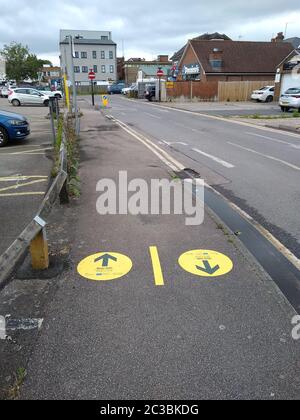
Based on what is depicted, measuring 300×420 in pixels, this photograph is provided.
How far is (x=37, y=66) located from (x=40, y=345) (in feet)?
263

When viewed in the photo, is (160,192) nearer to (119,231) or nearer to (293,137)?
(119,231)

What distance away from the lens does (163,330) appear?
314 centimetres

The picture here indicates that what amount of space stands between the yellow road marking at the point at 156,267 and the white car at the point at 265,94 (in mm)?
37572

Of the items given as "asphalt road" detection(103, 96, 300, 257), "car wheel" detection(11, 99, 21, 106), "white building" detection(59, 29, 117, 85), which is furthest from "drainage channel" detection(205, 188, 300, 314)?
"white building" detection(59, 29, 117, 85)

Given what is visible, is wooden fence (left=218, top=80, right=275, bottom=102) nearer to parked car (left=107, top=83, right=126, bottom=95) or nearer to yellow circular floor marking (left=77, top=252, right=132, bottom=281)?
parked car (left=107, top=83, right=126, bottom=95)

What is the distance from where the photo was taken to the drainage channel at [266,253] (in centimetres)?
386

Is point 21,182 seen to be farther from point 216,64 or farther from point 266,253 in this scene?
point 216,64

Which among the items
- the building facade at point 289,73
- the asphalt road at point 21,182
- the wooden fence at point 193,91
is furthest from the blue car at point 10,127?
the wooden fence at point 193,91

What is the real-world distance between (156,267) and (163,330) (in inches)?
47.0

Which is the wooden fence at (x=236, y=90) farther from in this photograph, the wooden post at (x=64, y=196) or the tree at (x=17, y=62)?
the tree at (x=17, y=62)

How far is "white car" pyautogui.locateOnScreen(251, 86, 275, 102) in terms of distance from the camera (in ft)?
123

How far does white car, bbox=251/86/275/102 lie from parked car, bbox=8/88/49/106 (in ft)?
73.9
